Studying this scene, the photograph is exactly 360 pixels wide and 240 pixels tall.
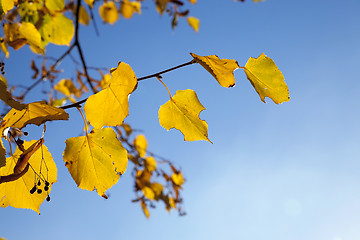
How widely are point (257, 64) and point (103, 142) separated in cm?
37

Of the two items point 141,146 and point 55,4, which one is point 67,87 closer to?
point 141,146

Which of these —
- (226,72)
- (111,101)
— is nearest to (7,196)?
(111,101)

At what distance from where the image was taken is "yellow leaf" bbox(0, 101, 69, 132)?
0.50 m

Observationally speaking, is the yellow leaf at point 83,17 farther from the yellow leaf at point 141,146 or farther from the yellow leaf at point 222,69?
the yellow leaf at point 222,69

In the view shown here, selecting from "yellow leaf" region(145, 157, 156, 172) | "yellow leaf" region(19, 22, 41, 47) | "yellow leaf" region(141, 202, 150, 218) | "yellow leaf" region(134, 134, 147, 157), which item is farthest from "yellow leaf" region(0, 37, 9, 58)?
"yellow leaf" region(141, 202, 150, 218)

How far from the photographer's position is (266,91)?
1.96 ft

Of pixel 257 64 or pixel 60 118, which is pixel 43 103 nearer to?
pixel 60 118

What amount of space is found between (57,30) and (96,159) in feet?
2.88

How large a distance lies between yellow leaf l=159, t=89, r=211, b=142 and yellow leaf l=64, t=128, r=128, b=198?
0.12 m

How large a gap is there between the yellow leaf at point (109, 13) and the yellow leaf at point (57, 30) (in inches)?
40.7

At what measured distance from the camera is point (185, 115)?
0.66 meters

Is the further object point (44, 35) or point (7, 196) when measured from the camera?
point (44, 35)

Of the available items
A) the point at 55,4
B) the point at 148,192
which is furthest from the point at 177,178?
the point at 55,4

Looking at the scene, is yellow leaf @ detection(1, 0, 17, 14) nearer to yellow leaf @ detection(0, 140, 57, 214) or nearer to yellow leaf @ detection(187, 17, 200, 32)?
yellow leaf @ detection(0, 140, 57, 214)
